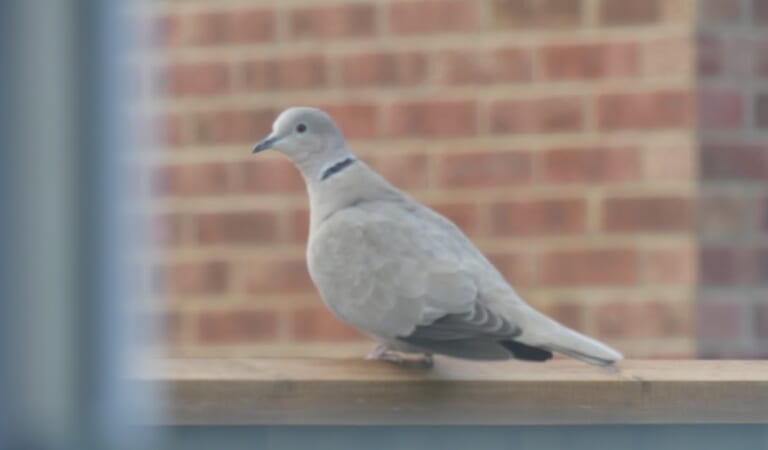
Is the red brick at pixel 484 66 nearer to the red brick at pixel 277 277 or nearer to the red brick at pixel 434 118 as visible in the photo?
the red brick at pixel 434 118

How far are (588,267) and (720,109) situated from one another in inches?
12.9

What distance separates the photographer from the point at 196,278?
7.64ft

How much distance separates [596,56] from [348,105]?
0.40 metres

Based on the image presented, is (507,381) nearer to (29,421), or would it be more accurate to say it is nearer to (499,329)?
(499,329)

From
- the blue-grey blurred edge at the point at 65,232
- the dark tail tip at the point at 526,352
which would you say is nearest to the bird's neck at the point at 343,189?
the dark tail tip at the point at 526,352

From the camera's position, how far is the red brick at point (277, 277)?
228cm

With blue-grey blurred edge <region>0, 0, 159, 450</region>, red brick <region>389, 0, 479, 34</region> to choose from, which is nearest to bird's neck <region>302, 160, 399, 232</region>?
red brick <region>389, 0, 479, 34</region>

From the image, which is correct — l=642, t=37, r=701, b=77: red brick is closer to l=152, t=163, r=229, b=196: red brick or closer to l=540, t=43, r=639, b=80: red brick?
Result: l=540, t=43, r=639, b=80: red brick

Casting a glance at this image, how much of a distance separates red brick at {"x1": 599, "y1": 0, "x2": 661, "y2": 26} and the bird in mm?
818

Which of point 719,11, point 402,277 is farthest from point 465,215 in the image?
point 402,277

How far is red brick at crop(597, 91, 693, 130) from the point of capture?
7.06ft

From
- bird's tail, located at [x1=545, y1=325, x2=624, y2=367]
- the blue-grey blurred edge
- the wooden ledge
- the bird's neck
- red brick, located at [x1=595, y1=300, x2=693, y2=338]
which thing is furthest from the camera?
red brick, located at [x1=595, y1=300, x2=693, y2=338]

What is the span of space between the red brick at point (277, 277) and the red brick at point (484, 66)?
0.39 m

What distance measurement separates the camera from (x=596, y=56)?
2166 mm
